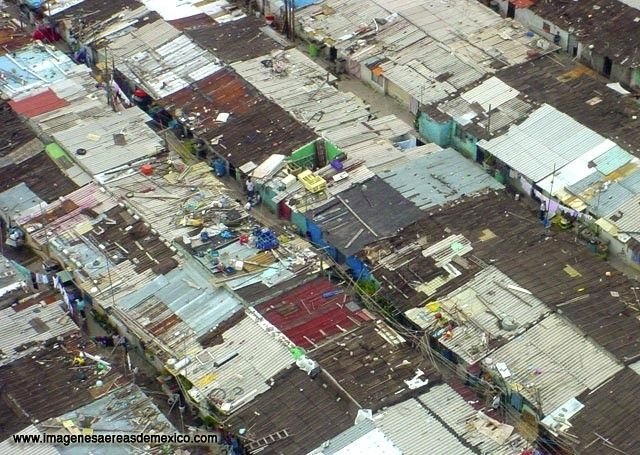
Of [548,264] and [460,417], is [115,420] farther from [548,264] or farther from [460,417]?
[548,264]

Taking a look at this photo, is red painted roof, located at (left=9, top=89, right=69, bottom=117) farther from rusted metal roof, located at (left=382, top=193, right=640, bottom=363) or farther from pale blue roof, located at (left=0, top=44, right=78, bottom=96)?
rusted metal roof, located at (left=382, top=193, right=640, bottom=363)

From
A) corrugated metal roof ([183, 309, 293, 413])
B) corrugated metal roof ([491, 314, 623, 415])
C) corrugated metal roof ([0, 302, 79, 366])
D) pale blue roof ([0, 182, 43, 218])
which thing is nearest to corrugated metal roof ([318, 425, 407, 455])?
corrugated metal roof ([183, 309, 293, 413])

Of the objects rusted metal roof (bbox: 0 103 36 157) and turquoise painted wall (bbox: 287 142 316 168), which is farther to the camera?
rusted metal roof (bbox: 0 103 36 157)

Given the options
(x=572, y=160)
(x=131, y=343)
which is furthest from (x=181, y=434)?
(x=572, y=160)

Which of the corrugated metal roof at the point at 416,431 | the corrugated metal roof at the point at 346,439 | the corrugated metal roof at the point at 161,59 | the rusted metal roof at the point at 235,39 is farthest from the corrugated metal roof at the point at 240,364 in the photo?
the rusted metal roof at the point at 235,39

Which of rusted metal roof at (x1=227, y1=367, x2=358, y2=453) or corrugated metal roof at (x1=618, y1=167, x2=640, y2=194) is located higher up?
corrugated metal roof at (x1=618, y1=167, x2=640, y2=194)

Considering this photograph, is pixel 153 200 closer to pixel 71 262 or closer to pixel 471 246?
pixel 71 262
